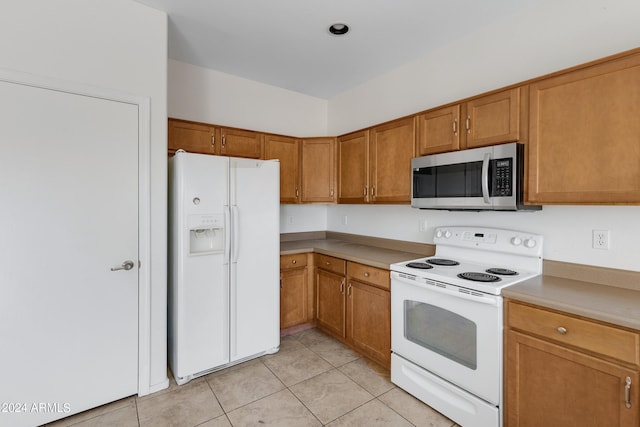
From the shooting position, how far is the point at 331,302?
296 centimetres

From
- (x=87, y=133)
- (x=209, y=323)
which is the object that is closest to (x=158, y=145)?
(x=87, y=133)

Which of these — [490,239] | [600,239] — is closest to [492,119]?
[490,239]

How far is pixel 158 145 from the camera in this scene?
216 cm

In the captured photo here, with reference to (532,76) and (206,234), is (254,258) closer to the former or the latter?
(206,234)

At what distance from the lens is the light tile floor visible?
1898 mm

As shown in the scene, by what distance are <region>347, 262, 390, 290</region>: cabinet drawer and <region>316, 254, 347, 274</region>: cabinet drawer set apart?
0.08 meters

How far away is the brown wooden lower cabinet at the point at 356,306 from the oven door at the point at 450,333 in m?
0.14

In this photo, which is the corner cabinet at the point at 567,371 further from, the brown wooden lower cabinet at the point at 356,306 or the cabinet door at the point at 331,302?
the cabinet door at the point at 331,302

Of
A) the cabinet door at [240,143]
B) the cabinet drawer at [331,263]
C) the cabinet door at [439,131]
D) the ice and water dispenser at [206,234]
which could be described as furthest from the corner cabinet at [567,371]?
the cabinet door at [240,143]

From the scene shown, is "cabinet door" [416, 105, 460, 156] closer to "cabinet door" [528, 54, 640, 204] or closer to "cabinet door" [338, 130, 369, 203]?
"cabinet door" [528, 54, 640, 204]

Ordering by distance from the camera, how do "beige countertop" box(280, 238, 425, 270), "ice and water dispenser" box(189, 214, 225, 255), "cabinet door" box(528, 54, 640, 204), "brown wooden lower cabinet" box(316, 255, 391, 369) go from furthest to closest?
1. "beige countertop" box(280, 238, 425, 270)
2. "brown wooden lower cabinet" box(316, 255, 391, 369)
3. "ice and water dispenser" box(189, 214, 225, 255)
4. "cabinet door" box(528, 54, 640, 204)

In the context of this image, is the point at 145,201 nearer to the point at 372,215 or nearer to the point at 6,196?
the point at 6,196

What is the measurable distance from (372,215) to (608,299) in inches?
81.3

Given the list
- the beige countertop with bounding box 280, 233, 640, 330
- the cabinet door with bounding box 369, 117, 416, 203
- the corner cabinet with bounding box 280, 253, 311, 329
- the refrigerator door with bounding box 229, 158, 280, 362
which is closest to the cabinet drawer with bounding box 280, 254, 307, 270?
the corner cabinet with bounding box 280, 253, 311, 329
